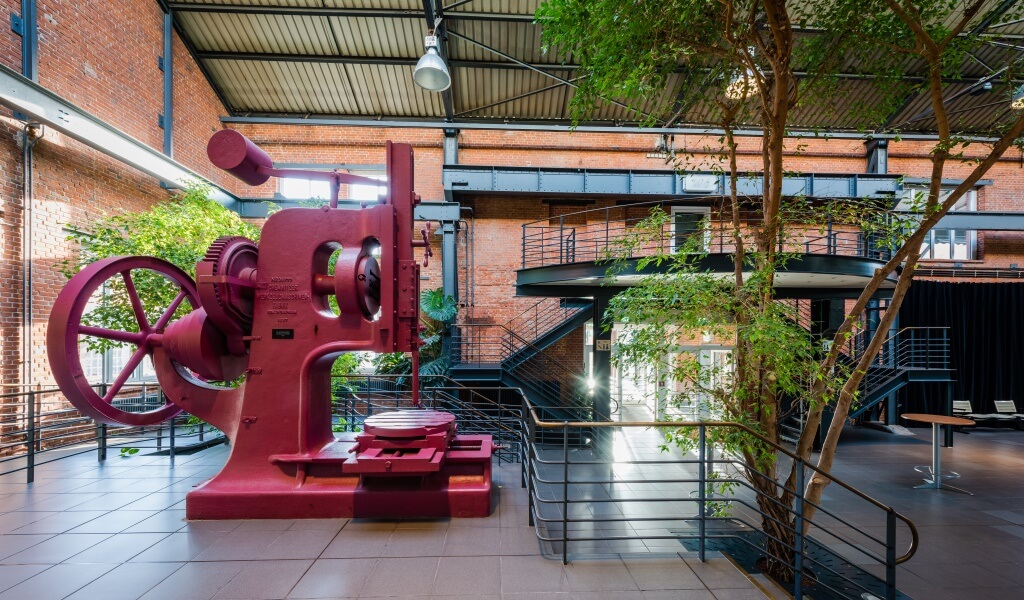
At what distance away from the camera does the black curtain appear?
36.9 feet

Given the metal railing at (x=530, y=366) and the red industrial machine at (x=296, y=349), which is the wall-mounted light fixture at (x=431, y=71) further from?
the metal railing at (x=530, y=366)

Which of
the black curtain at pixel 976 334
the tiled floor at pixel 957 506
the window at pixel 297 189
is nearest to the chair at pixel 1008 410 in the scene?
the black curtain at pixel 976 334

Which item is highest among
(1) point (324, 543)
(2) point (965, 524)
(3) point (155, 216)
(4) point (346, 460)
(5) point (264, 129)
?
(5) point (264, 129)

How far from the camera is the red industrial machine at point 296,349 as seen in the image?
366 centimetres

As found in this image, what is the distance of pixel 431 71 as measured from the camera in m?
6.98

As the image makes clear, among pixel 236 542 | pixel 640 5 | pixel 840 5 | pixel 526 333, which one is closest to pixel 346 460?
pixel 236 542

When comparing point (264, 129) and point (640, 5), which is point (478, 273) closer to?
point (264, 129)

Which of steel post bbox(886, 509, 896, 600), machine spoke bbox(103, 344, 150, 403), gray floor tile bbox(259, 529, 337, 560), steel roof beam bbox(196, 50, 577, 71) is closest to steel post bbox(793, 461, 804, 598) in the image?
steel post bbox(886, 509, 896, 600)

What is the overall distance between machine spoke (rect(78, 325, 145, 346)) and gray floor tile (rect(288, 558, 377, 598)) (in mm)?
2654

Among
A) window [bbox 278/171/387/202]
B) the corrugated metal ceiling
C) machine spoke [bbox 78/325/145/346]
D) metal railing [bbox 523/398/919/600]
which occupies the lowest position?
metal railing [bbox 523/398/919/600]

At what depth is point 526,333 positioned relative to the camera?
37.8 feet

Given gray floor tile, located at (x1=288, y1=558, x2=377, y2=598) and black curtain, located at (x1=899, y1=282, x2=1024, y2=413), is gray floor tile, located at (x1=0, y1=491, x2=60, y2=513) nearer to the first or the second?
gray floor tile, located at (x1=288, y1=558, x2=377, y2=598)

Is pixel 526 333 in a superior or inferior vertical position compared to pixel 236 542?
superior

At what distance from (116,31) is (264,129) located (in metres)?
3.56
